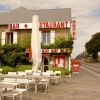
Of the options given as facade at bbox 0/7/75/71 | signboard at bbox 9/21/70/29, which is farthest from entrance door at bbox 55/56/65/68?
signboard at bbox 9/21/70/29

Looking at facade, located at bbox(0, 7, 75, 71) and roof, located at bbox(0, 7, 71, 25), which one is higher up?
roof, located at bbox(0, 7, 71, 25)

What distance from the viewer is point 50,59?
24531mm

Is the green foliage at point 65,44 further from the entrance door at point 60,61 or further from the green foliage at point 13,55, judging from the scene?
the green foliage at point 13,55

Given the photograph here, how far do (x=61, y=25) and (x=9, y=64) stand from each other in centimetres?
657

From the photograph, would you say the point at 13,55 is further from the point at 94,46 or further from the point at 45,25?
the point at 94,46

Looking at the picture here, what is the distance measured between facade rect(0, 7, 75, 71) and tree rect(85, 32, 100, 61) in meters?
59.1

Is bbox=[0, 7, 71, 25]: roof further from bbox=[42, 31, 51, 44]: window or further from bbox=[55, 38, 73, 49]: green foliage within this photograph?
bbox=[55, 38, 73, 49]: green foliage

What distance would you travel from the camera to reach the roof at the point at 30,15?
86.2 feet

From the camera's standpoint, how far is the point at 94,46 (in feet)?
278

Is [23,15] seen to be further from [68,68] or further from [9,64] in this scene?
[68,68]

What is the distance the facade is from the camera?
23781 mm

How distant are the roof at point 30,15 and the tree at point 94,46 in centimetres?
Answer: 5820

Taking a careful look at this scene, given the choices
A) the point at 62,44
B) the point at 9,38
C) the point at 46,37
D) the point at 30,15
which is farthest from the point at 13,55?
the point at 30,15

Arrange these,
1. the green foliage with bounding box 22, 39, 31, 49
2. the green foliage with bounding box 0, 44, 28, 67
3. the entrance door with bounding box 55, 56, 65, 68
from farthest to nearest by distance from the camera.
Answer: the green foliage with bounding box 22, 39, 31, 49
the entrance door with bounding box 55, 56, 65, 68
the green foliage with bounding box 0, 44, 28, 67
